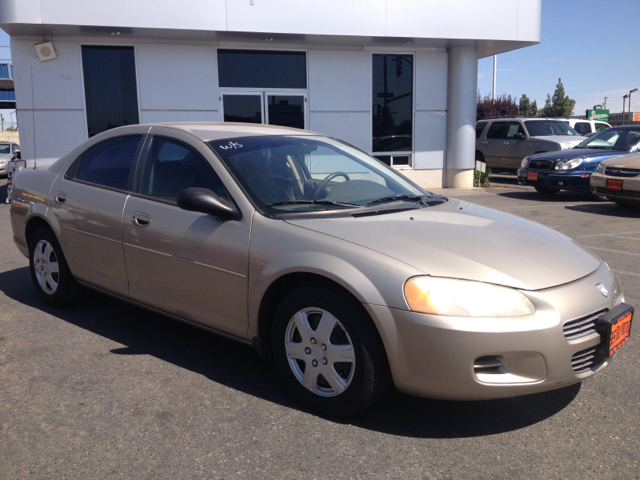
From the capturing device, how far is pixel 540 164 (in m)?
12.8

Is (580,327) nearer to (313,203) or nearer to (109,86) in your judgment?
(313,203)

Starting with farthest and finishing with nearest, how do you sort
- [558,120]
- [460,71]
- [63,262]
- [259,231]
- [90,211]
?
[558,120], [460,71], [63,262], [90,211], [259,231]

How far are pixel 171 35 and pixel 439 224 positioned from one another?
10.8 meters

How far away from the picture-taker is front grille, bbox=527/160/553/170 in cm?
1259

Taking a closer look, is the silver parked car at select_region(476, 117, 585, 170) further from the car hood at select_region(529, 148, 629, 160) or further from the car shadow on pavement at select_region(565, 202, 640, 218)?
the car shadow on pavement at select_region(565, 202, 640, 218)

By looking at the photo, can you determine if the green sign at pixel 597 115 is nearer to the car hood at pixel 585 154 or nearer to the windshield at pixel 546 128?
the windshield at pixel 546 128

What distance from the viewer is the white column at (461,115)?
14250 millimetres

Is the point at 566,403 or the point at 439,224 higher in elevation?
the point at 439,224

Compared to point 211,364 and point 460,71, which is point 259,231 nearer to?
point 211,364

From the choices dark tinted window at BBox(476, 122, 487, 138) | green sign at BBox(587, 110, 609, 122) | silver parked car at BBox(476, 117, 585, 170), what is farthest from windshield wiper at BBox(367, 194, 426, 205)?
green sign at BBox(587, 110, 609, 122)

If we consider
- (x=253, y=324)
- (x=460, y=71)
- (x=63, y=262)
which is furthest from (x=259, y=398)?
(x=460, y=71)

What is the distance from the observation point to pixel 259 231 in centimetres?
313

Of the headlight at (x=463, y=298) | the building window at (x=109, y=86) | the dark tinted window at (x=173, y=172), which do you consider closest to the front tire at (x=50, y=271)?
the dark tinted window at (x=173, y=172)

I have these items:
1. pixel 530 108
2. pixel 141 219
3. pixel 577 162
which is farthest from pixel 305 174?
pixel 530 108
